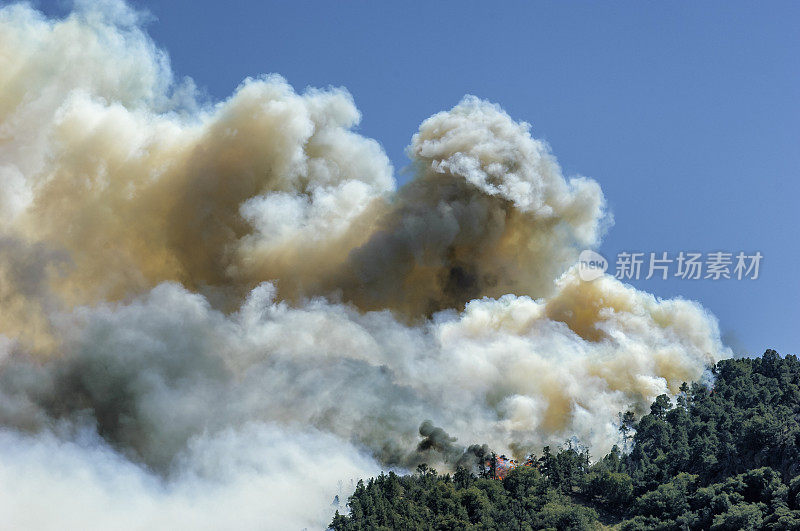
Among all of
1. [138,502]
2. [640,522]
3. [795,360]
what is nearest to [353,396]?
[138,502]

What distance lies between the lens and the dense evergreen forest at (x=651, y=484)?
6944 cm

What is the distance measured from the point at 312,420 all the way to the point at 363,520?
12.7 meters

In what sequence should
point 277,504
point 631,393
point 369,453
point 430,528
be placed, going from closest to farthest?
1. point 430,528
2. point 277,504
3. point 369,453
4. point 631,393

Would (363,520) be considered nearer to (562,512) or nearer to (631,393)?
(562,512)

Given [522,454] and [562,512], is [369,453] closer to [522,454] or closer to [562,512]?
[522,454]

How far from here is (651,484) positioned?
74.5 meters

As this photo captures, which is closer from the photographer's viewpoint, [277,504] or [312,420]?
[277,504]

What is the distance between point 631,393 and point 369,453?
21449 millimetres

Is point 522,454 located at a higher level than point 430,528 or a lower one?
higher

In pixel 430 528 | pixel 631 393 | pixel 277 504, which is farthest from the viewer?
pixel 631 393

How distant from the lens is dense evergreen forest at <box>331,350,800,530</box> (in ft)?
228

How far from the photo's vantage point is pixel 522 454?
266ft

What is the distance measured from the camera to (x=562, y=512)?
70312 millimetres

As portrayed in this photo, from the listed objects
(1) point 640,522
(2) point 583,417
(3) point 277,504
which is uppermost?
(2) point 583,417
